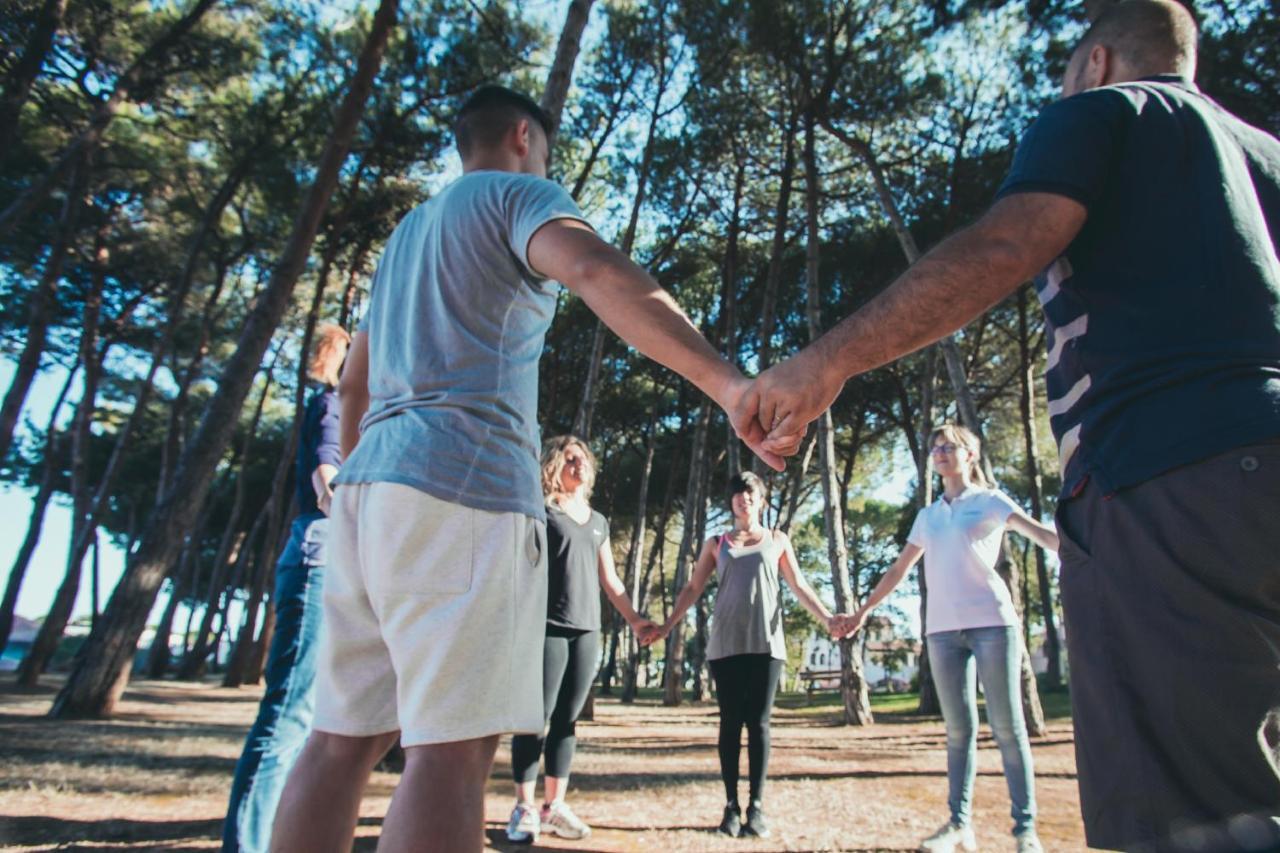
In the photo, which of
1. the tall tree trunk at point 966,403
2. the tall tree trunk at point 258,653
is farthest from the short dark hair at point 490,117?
the tall tree trunk at point 258,653

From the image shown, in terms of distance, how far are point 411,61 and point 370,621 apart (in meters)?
14.0

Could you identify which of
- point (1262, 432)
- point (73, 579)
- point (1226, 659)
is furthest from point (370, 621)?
point (73, 579)

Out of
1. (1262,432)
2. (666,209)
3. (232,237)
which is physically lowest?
(1262,432)

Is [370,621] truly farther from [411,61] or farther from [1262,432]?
[411,61]

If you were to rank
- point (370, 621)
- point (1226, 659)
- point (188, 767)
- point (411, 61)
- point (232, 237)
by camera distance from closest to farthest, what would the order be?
point (1226, 659) < point (370, 621) < point (188, 767) < point (411, 61) < point (232, 237)

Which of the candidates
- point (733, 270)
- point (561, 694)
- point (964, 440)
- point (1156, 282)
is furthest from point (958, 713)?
point (733, 270)

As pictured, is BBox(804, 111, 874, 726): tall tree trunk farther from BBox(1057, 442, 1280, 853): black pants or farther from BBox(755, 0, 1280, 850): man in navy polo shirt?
BBox(1057, 442, 1280, 853): black pants

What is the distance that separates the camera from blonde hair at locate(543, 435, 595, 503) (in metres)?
4.55

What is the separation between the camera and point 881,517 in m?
37.3

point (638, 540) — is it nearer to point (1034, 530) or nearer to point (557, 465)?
point (557, 465)

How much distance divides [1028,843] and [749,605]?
166cm

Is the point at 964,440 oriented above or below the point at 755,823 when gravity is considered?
above

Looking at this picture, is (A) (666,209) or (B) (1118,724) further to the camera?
(A) (666,209)

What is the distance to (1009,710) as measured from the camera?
3.75 metres
